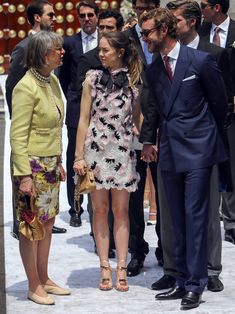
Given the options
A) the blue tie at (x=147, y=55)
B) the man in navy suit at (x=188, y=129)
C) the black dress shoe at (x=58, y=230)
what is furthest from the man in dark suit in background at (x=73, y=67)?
the man in navy suit at (x=188, y=129)

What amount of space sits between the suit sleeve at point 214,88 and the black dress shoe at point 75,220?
288 centimetres

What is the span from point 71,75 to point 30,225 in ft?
9.22

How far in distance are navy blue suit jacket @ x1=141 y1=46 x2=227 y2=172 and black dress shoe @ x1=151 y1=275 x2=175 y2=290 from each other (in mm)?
940

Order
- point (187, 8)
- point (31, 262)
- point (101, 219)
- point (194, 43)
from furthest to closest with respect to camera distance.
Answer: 1. point (194, 43)
2. point (101, 219)
3. point (187, 8)
4. point (31, 262)

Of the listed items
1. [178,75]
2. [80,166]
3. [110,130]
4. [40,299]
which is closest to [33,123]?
[80,166]

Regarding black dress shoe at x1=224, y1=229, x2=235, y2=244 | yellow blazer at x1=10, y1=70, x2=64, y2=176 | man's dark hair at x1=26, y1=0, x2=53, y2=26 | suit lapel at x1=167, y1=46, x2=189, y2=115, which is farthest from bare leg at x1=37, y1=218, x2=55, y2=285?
A: man's dark hair at x1=26, y1=0, x2=53, y2=26

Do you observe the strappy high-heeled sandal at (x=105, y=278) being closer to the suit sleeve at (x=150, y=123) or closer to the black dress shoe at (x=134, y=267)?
the black dress shoe at (x=134, y=267)

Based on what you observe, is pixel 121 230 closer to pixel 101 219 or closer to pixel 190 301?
pixel 101 219

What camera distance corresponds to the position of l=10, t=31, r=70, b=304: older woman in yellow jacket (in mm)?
7969

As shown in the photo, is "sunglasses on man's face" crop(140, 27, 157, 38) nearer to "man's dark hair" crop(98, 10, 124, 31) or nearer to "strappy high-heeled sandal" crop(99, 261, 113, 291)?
"man's dark hair" crop(98, 10, 124, 31)

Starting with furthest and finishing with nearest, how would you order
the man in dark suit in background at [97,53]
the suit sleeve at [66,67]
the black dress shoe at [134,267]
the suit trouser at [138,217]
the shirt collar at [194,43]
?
the suit sleeve at [66,67], the man in dark suit in background at [97,53], the suit trouser at [138,217], the black dress shoe at [134,267], the shirt collar at [194,43]

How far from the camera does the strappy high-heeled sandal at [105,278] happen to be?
28.2ft

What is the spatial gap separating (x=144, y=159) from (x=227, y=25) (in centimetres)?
187

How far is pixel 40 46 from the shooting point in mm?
8086
